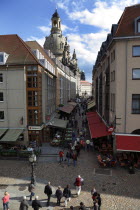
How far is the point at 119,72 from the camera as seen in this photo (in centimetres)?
1881

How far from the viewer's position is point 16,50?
985 inches

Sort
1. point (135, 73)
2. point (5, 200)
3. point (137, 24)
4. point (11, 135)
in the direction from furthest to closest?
point (11, 135) → point (135, 73) → point (137, 24) → point (5, 200)

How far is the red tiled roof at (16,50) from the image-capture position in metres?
23.5

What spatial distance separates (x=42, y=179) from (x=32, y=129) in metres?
9.70

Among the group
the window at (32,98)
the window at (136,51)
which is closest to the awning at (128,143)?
the window at (136,51)

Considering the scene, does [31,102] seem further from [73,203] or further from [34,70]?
[73,203]

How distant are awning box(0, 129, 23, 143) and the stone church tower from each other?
208 feet

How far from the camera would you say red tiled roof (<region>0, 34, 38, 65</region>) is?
2352 cm

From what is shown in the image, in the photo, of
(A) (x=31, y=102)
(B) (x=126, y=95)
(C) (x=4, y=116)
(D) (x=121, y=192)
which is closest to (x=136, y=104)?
(B) (x=126, y=95)

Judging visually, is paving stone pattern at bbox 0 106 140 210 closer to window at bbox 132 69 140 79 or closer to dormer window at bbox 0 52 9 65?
window at bbox 132 69 140 79

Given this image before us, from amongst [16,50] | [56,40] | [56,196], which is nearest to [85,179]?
[56,196]

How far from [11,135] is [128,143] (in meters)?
14.2

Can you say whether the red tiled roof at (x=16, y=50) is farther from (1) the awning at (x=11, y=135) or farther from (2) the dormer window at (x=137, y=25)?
(2) the dormer window at (x=137, y=25)

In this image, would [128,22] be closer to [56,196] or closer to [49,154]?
[49,154]
